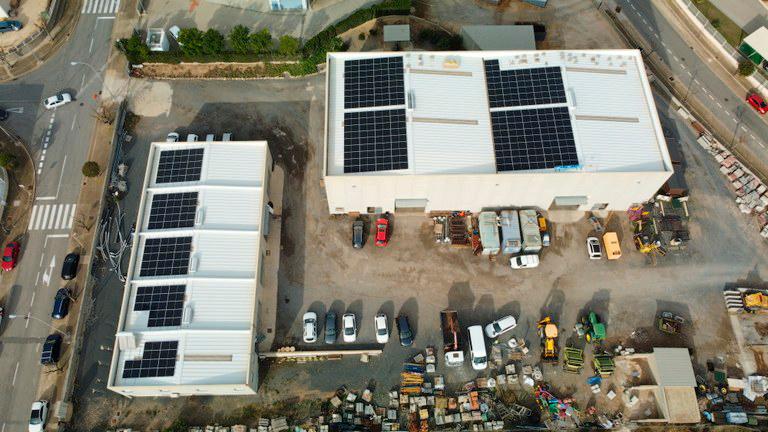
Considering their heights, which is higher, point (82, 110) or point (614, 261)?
point (82, 110)

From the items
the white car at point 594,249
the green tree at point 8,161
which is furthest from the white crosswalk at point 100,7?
the white car at point 594,249

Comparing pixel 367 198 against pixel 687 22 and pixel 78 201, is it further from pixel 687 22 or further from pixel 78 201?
pixel 687 22

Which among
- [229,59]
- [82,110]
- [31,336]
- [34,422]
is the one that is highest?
[229,59]

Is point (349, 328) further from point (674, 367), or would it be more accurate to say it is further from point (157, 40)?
point (157, 40)


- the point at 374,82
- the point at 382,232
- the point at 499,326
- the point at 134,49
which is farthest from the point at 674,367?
the point at 134,49

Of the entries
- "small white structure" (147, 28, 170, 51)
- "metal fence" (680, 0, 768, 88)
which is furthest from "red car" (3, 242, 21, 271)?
"metal fence" (680, 0, 768, 88)

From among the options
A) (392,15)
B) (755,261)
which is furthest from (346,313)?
(755,261)
